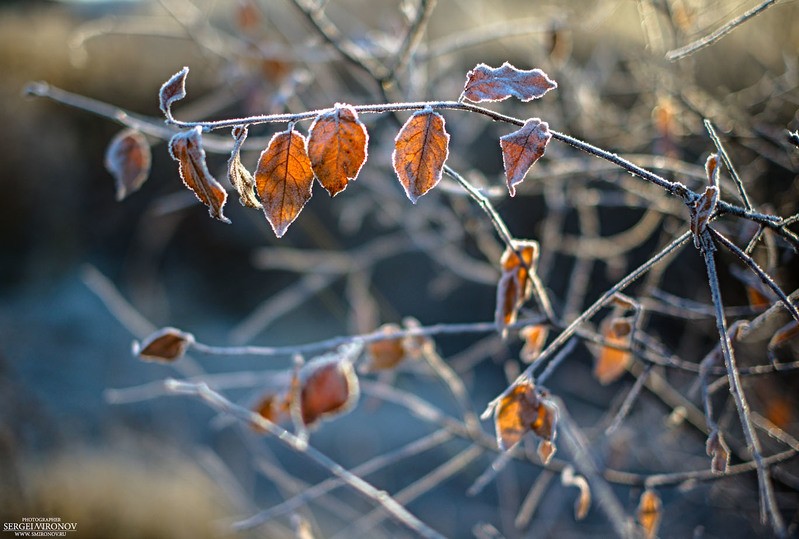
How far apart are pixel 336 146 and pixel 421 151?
72 millimetres

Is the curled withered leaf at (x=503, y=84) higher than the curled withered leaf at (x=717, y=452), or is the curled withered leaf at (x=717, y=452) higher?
the curled withered leaf at (x=503, y=84)

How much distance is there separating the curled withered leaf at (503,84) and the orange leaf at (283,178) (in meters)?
0.14

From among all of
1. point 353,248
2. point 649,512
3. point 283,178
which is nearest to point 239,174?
point 283,178

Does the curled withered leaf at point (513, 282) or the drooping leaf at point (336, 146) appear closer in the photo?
the drooping leaf at point (336, 146)

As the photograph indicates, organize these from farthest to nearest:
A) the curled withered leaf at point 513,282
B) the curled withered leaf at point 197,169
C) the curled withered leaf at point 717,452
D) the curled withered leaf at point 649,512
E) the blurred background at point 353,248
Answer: the blurred background at point 353,248 < the curled withered leaf at point 649,512 < the curled withered leaf at point 513,282 < the curled withered leaf at point 717,452 < the curled withered leaf at point 197,169

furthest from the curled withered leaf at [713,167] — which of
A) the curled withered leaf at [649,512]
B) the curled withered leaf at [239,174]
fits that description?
the curled withered leaf at [649,512]

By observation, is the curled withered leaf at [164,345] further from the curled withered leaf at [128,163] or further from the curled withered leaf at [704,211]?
the curled withered leaf at [704,211]

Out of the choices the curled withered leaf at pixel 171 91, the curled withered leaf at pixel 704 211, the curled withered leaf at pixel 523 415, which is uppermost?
the curled withered leaf at pixel 171 91

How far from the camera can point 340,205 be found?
5148 millimetres

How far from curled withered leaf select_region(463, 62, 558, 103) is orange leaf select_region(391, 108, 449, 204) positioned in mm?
36

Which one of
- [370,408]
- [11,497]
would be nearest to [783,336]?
[370,408]

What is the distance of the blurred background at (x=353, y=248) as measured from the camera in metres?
1.35

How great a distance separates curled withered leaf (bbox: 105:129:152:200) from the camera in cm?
78

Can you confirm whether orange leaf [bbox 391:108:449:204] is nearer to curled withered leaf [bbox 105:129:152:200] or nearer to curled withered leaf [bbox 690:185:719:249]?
curled withered leaf [bbox 690:185:719:249]
